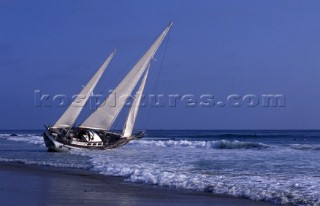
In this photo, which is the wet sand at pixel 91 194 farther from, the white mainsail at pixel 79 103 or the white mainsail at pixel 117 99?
the white mainsail at pixel 79 103

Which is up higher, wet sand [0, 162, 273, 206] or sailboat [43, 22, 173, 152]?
sailboat [43, 22, 173, 152]

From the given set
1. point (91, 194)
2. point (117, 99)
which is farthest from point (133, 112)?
point (91, 194)

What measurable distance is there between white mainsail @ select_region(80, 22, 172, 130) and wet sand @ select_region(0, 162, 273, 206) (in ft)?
60.0

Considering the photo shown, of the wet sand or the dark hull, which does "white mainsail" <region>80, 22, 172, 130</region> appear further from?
the wet sand

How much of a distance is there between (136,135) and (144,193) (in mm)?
25787

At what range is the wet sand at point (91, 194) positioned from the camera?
1127 cm

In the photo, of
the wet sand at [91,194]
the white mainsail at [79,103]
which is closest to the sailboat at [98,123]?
the white mainsail at [79,103]

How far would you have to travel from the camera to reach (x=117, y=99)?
1375 inches

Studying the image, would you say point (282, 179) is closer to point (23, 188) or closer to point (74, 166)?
point (23, 188)

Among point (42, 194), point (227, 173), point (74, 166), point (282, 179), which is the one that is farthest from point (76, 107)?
point (42, 194)

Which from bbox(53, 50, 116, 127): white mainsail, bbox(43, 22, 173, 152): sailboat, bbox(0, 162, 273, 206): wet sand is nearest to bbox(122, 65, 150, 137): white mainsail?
bbox(43, 22, 173, 152): sailboat

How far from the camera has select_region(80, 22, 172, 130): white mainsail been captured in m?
34.4

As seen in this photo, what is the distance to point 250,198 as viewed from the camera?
12.5 metres

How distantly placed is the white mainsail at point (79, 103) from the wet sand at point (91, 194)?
64.9 ft
